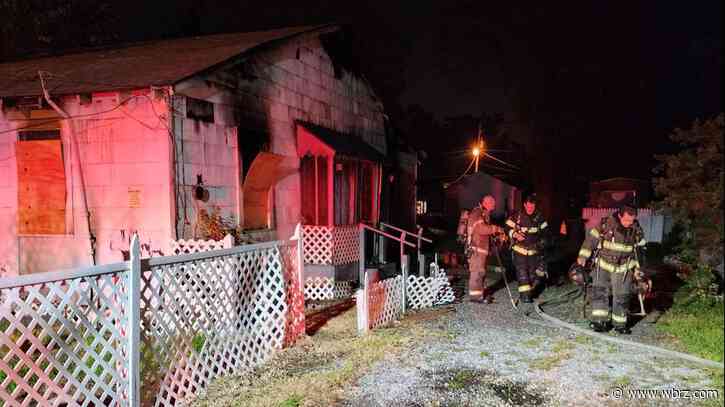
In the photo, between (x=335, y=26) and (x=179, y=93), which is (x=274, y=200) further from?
(x=335, y=26)

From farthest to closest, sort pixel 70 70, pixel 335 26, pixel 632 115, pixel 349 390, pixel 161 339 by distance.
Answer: pixel 632 115
pixel 335 26
pixel 70 70
pixel 349 390
pixel 161 339

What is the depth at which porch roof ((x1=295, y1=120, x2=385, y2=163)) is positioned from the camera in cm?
1068

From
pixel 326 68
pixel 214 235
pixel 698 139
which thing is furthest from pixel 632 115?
pixel 214 235

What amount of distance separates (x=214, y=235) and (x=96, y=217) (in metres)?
1.95

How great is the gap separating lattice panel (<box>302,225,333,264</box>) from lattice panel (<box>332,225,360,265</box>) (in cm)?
11

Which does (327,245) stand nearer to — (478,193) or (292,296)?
(292,296)

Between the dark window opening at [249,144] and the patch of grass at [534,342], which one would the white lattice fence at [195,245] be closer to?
the dark window opening at [249,144]

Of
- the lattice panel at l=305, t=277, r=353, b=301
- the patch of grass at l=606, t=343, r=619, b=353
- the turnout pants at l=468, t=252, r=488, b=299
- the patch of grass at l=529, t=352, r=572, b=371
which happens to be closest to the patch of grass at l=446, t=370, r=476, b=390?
the patch of grass at l=529, t=352, r=572, b=371

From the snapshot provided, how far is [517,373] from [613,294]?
96.7 inches

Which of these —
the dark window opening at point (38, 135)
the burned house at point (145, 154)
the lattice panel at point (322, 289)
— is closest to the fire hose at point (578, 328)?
the lattice panel at point (322, 289)

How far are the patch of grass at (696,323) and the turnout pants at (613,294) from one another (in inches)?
28.6

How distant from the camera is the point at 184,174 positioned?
309 inches

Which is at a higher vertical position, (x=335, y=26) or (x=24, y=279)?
(x=335, y=26)

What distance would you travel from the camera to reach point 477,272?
8852mm
